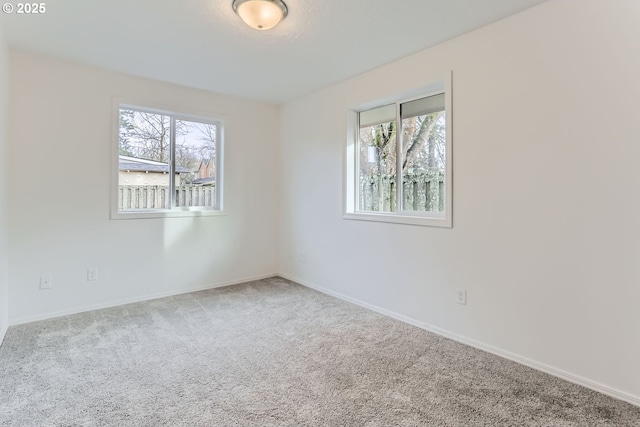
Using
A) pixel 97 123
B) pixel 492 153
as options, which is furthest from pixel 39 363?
pixel 492 153

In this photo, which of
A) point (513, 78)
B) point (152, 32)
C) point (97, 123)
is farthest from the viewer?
point (97, 123)

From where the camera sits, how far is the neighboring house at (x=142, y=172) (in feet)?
11.5

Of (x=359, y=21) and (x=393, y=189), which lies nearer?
(x=359, y=21)

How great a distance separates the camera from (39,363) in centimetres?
219

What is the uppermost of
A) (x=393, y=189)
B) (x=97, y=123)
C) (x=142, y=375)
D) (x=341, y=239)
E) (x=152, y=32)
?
(x=152, y=32)

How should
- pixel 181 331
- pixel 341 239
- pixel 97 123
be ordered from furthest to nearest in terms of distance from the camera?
1. pixel 341 239
2. pixel 97 123
3. pixel 181 331

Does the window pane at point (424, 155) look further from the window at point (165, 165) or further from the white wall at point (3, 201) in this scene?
the white wall at point (3, 201)

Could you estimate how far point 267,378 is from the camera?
2.04 meters

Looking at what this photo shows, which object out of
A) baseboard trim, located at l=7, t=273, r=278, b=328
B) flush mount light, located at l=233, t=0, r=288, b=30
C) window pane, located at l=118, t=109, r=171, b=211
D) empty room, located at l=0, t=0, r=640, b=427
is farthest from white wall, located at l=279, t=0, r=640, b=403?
window pane, located at l=118, t=109, r=171, b=211

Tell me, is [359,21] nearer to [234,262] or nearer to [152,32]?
[152,32]

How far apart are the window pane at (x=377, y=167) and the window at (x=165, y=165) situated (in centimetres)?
184

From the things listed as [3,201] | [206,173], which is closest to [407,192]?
[206,173]

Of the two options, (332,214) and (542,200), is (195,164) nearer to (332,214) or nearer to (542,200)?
(332,214)

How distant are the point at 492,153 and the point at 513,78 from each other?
0.52 metres
